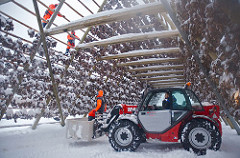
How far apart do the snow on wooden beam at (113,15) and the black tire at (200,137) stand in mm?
2850

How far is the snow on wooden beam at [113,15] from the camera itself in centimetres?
450

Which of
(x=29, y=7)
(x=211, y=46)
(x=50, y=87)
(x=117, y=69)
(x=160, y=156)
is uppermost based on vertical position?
(x=29, y=7)

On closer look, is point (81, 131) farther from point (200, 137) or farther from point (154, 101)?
point (200, 137)

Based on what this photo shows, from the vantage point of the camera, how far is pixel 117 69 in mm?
10094

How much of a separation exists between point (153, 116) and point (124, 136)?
0.84m

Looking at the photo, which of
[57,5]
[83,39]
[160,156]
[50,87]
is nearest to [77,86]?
[50,87]

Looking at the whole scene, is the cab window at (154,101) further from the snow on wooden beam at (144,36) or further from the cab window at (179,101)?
the snow on wooden beam at (144,36)

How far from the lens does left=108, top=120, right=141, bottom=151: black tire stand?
4160mm

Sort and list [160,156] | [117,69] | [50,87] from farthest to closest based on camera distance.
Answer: [117,69]
[50,87]
[160,156]

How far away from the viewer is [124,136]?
4285 millimetres

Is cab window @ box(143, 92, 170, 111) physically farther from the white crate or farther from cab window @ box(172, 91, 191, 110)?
the white crate

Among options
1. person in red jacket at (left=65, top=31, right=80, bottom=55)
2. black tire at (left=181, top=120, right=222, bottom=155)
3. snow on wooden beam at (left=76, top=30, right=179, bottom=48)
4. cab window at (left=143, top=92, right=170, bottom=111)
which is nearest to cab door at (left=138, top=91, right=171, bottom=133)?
cab window at (left=143, top=92, right=170, bottom=111)

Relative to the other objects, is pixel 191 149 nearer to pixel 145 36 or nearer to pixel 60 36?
pixel 145 36

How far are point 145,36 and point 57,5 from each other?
3.22 metres
